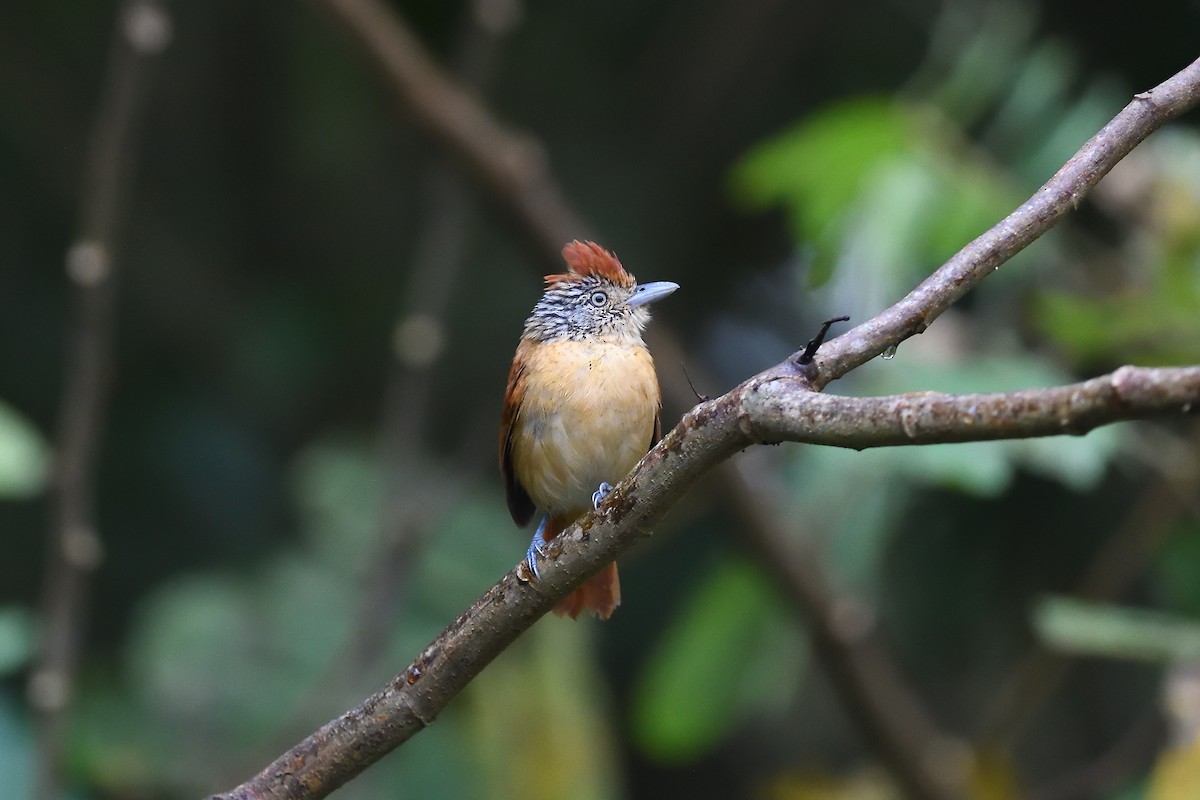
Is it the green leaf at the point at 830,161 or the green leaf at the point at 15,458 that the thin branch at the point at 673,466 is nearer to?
the green leaf at the point at 15,458

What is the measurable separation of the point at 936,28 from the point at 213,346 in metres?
3.76

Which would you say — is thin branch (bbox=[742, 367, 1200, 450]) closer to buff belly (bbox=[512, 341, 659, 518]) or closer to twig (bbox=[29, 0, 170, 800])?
buff belly (bbox=[512, 341, 659, 518])

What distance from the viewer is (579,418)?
127 inches

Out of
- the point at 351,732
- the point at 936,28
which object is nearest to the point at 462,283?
the point at 936,28

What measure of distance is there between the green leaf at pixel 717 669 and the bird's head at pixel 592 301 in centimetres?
154

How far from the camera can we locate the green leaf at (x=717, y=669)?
15.6 ft

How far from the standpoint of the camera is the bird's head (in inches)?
145

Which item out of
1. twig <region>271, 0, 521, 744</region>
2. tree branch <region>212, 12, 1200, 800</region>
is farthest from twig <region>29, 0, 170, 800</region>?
tree branch <region>212, 12, 1200, 800</region>

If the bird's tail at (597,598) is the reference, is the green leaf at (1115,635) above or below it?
below

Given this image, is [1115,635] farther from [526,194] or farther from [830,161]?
[526,194]

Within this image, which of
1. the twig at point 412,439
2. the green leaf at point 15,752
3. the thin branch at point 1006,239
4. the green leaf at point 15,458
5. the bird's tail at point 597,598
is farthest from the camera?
the twig at point 412,439

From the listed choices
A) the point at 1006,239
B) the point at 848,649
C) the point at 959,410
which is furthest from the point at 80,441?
the point at 959,410

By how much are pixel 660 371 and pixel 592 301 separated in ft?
4.62

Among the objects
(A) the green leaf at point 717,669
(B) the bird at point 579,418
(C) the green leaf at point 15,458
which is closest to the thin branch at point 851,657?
(A) the green leaf at point 717,669
